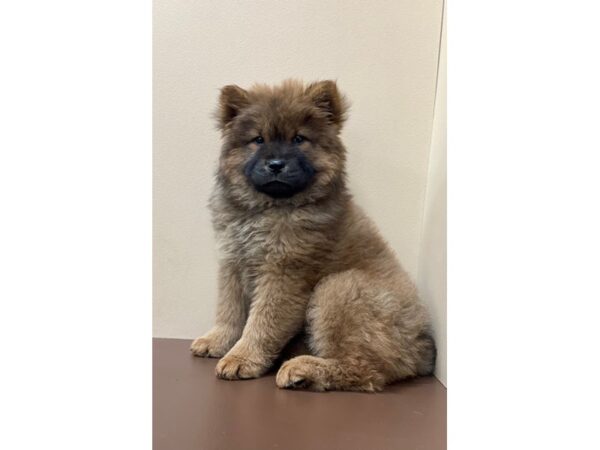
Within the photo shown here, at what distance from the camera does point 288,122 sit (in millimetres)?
2715

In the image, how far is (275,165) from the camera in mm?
2602

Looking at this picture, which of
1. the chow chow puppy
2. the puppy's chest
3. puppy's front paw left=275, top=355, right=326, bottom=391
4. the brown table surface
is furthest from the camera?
the puppy's chest

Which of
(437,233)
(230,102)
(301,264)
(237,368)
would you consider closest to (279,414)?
(237,368)

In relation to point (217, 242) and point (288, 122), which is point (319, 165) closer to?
point (288, 122)

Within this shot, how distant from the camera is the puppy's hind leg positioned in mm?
2459

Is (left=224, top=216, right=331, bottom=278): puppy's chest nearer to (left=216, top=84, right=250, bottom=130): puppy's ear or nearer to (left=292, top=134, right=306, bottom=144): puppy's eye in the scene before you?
(left=292, top=134, right=306, bottom=144): puppy's eye

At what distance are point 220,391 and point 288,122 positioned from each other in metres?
1.30

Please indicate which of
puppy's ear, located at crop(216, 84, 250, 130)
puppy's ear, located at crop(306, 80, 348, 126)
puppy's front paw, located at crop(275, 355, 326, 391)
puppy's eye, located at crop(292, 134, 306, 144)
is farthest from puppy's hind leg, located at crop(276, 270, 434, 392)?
puppy's ear, located at crop(216, 84, 250, 130)

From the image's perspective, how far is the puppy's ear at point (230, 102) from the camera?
275cm

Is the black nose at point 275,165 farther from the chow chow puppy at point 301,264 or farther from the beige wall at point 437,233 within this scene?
the beige wall at point 437,233

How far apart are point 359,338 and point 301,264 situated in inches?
17.4

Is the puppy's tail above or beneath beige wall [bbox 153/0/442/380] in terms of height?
beneath

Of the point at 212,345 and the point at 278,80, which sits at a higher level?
the point at 278,80

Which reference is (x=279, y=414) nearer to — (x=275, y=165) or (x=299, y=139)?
(x=275, y=165)
